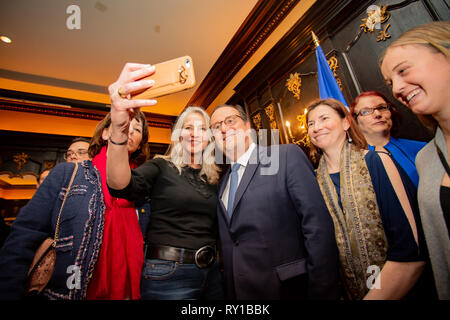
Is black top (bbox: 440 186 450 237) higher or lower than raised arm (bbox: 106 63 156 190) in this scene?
lower

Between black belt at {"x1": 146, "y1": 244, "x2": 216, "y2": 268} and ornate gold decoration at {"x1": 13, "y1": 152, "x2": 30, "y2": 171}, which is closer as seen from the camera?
black belt at {"x1": 146, "y1": 244, "x2": 216, "y2": 268}

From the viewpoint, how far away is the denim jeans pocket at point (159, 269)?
1147 mm

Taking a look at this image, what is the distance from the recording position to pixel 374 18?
2180mm

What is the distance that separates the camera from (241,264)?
44.4 inches

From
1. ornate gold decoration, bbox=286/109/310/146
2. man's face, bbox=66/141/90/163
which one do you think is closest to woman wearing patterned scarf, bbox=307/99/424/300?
ornate gold decoration, bbox=286/109/310/146

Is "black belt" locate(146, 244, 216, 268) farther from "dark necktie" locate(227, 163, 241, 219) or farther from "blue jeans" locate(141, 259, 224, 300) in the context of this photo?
"dark necktie" locate(227, 163, 241, 219)

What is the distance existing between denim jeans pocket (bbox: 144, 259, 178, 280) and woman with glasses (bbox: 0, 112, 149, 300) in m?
0.24

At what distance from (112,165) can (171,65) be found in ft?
2.10

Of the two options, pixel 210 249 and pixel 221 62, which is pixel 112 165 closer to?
pixel 210 249

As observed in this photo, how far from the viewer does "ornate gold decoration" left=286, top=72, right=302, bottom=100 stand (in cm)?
325

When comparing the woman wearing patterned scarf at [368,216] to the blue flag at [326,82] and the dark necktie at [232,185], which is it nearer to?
the dark necktie at [232,185]

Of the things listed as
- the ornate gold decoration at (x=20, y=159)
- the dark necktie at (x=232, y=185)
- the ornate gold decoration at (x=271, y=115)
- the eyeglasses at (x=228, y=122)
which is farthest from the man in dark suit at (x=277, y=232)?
the ornate gold decoration at (x=20, y=159)

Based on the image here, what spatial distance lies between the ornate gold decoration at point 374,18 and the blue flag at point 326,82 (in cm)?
52

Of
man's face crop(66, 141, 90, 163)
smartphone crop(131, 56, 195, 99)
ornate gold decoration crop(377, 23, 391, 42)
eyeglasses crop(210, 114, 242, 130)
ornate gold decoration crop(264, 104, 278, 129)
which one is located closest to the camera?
smartphone crop(131, 56, 195, 99)
